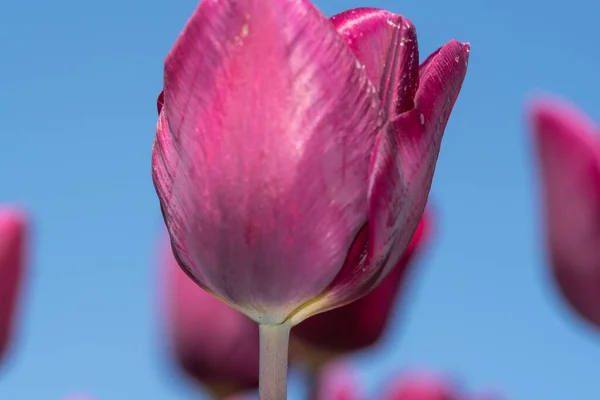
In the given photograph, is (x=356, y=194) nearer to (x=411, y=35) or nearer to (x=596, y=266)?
(x=411, y=35)

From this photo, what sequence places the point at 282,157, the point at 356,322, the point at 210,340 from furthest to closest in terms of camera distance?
1. the point at 210,340
2. the point at 356,322
3. the point at 282,157

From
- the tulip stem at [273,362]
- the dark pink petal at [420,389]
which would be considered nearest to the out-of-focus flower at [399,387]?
the dark pink petal at [420,389]

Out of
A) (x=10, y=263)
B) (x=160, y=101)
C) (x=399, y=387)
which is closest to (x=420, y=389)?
(x=399, y=387)

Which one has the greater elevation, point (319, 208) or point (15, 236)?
point (319, 208)

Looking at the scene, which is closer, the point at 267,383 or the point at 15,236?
the point at 267,383

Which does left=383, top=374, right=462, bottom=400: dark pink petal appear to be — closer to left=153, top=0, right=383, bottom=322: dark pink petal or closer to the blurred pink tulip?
the blurred pink tulip

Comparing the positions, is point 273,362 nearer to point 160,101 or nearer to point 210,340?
point 160,101

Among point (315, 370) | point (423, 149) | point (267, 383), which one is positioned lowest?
point (315, 370)

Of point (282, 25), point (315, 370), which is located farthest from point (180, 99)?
point (315, 370)
